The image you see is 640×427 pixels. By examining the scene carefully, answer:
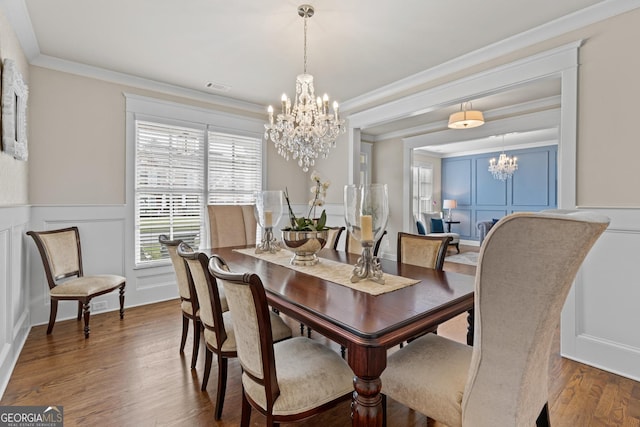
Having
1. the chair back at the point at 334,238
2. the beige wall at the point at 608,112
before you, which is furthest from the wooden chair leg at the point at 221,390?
the beige wall at the point at 608,112

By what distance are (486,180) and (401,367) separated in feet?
28.1

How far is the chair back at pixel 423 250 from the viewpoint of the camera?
6.89 feet

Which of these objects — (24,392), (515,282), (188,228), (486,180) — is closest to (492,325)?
(515,282)

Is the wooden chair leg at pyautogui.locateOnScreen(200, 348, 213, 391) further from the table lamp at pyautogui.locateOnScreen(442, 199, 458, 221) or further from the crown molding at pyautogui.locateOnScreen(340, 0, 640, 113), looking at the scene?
the table lamp at pyautogui.locateOnScreen(442, 199, 458, 221)

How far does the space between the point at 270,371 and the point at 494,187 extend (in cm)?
891

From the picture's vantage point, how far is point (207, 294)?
1.65m

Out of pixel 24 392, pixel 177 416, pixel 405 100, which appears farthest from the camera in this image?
pixel 405 100

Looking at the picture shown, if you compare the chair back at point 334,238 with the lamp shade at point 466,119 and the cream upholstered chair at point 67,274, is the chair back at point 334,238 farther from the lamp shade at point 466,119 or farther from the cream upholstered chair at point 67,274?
the lamp shade at point 466,119

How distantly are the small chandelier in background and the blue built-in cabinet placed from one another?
32 cm

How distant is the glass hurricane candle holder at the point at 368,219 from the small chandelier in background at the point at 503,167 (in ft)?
23.8

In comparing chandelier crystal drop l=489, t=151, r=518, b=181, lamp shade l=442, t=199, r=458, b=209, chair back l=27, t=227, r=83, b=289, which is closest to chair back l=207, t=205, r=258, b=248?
chair back l=27, t=227, r=83, b=289

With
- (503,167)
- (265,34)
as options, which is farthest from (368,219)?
(503,167)

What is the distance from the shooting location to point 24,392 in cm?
194

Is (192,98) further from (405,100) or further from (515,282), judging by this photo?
(515,282)
